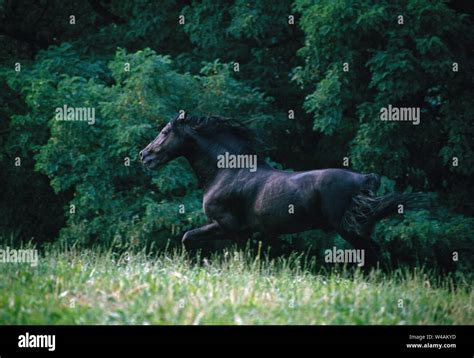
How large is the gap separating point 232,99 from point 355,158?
263cm

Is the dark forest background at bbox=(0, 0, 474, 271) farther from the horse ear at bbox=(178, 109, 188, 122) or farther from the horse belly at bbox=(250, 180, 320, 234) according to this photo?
the horse ear at bbox=(178, 109, 188, 122)

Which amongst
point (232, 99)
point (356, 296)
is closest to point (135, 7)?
point (232, 99)

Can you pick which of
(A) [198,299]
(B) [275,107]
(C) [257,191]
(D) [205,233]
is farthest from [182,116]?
(B) [275,107]

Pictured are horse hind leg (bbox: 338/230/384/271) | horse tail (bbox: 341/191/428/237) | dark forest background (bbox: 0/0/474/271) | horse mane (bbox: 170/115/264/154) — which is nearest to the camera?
horse tail (bbox: 341/191/428/237)

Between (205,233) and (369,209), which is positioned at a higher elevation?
(369,209)

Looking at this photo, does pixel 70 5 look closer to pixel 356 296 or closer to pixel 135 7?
pixel 135 7

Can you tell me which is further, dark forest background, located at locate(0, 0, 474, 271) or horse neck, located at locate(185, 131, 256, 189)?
dark forest background, located at locate(0, 0, 474, 271)

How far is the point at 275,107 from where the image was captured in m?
18.2

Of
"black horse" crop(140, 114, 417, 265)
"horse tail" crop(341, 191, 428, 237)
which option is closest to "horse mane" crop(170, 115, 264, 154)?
"black horse" crop(140, 114, 417, 265)

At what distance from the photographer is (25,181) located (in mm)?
19547

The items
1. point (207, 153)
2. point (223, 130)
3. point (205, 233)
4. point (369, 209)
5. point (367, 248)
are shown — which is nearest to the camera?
point (369, 209)

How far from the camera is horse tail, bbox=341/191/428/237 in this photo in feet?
33.4

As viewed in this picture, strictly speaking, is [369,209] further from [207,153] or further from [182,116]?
[182,116]

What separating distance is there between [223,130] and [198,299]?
14.1ft
